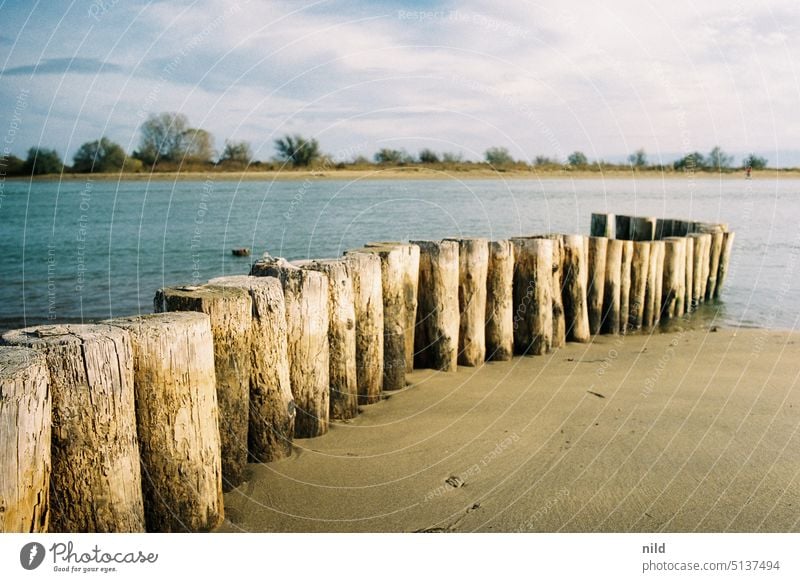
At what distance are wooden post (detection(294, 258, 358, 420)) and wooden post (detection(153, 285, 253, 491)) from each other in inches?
40.7

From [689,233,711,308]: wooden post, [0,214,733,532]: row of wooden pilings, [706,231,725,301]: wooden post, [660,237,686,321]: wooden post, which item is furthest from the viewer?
[706,231,725,301]: wooden post

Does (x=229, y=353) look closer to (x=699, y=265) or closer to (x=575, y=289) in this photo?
(x=575, y=289)

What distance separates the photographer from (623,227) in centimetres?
1257

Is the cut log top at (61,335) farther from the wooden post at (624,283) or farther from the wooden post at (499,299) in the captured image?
the wooden post at (624,283)

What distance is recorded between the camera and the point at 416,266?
6418 millimetres

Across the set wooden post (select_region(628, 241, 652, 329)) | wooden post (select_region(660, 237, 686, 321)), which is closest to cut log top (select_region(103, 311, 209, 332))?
wooden post (select_region(628, 241, 652, 329))

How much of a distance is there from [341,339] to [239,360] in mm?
1257

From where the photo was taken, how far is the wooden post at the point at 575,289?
25.8 ft

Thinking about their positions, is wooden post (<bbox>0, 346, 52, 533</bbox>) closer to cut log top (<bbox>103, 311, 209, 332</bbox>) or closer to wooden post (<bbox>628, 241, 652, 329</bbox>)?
cut log top (<bbox>103, 311, 209, 332</bbox>)

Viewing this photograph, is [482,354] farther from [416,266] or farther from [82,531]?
[82,531]

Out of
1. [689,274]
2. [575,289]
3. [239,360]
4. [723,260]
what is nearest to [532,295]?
[575,289]

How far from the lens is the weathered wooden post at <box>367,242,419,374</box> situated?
6.27 metres

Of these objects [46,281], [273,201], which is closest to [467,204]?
[273,201]

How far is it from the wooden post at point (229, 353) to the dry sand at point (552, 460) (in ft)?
0.74
